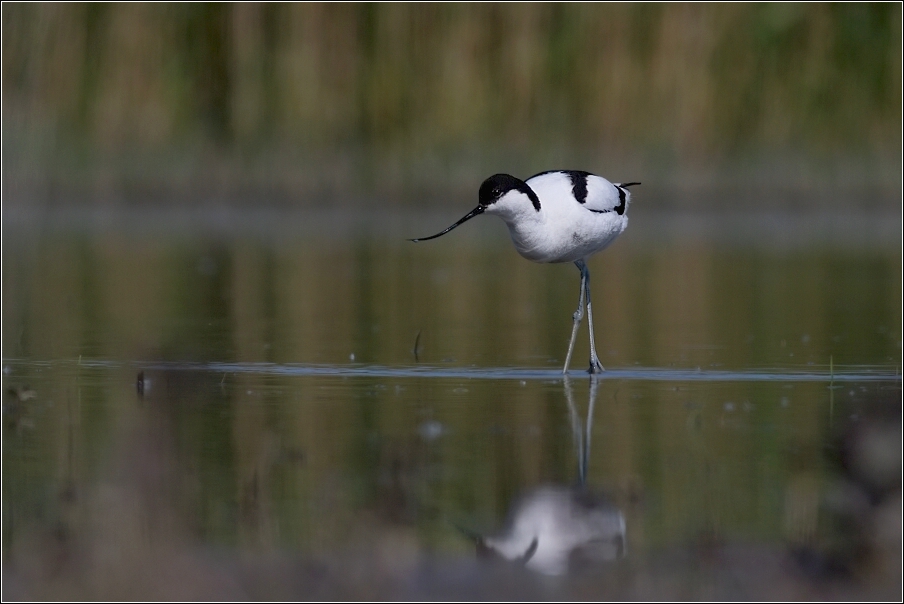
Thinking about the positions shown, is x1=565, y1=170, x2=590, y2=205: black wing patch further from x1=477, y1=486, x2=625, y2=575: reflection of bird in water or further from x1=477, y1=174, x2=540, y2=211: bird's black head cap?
x1=477, y1=486, x2=625, y2=575: reflection of bird in water

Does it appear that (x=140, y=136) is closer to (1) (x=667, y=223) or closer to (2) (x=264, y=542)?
(1) (x=667, y=223)

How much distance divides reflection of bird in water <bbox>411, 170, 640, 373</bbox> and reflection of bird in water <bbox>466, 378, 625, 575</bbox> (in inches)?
106

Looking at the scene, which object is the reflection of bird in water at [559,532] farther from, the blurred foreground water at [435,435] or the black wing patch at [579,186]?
the black wing patch at [579,186]

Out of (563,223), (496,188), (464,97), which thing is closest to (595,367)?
(563,223)

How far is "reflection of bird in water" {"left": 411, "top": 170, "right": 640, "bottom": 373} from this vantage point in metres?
7.66

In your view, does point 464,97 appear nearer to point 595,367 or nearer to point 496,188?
point 595,367

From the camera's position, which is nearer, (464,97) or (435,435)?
(435,435)

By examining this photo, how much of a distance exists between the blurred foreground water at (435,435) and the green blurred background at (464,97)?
4.69 meters

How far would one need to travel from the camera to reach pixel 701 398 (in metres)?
7.02

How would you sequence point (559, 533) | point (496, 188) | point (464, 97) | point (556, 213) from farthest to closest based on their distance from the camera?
1. point (464, 97)
2. point (556, 213)
3. point (496, 188)
4. point (559, 533)

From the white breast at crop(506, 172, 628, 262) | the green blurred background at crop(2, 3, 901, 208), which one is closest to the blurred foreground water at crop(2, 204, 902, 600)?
the white breast at crop(506, 172, 628, 262)

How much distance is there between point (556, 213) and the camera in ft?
26.2

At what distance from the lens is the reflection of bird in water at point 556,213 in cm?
766

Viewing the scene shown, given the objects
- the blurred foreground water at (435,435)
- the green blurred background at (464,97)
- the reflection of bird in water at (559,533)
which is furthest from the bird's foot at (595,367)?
the green blurred background at (464,97)
